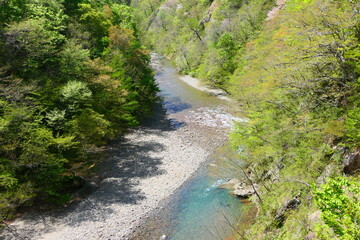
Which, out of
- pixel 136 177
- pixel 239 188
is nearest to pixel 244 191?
pixel 239 188

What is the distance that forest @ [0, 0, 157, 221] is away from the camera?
43.9ft

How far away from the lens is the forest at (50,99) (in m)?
13.4

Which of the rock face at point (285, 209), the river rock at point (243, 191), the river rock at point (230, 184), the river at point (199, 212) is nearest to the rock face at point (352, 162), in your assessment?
the rock face at point (285, 209)

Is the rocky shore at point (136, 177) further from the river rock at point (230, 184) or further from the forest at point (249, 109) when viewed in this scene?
the river rock at point (230, 184)

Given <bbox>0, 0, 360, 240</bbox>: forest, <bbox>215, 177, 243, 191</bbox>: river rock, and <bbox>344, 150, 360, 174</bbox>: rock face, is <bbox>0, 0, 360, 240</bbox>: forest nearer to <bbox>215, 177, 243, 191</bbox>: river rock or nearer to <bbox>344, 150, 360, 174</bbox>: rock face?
<bbox>344, 150, 360, 174</bbox>: rock face

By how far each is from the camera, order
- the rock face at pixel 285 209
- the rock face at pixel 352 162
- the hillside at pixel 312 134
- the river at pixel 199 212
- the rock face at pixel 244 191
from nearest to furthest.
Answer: the hillside at pixel 312 134, the rock face at pixel 352 162, the rock face at pixel 285 209, the river at pixel 199 212, the rock face at pixel 244 191

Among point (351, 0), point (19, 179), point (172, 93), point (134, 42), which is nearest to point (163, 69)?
point (172, 93)

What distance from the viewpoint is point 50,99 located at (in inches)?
647

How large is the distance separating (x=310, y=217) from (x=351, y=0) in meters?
8.29

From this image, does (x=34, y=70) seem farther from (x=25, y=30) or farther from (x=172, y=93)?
(x=172, y=93)

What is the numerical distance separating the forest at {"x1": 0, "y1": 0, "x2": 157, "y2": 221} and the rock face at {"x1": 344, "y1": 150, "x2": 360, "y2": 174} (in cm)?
1377

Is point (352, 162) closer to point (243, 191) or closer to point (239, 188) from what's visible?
point (243, 191)

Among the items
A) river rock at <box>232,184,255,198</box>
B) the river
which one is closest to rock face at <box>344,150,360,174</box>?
the river

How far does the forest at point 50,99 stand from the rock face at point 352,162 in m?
13.8
